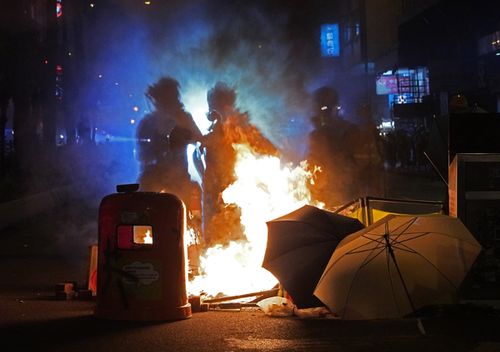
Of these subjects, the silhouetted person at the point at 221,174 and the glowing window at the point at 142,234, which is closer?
the glowing window at the point at 142,234

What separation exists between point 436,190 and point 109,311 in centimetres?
1673

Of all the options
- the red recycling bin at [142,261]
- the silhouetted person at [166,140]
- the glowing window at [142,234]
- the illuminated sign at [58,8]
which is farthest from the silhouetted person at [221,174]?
the illuminated sign at [58,8]

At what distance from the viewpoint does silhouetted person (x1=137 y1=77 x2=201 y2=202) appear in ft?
33.2

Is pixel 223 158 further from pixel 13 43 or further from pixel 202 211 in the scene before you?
pixel 13 43

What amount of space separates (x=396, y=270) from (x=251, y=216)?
9.76 ft

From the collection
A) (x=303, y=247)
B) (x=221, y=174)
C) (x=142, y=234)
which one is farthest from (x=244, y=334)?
(x=221, y=174)

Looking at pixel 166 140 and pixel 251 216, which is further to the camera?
pixel 166 140


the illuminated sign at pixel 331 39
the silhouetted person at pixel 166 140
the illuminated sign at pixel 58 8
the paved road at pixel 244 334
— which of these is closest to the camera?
the paved road at pixel 244 334

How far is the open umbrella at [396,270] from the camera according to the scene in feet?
17.5

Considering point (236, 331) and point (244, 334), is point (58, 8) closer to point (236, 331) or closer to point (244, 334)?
point (236, 331)

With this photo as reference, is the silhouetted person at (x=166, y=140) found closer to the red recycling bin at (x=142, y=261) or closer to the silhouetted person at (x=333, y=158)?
the silhouetted person at (x=333, y=158)

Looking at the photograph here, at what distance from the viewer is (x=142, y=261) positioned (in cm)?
567

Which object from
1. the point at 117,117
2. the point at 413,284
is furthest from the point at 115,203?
the point at 117,117

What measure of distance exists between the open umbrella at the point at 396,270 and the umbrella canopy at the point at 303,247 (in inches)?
11.9
